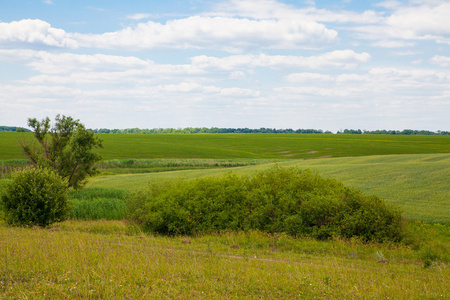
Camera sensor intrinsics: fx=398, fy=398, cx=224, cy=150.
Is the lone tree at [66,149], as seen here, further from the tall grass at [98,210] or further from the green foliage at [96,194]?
Result: the tall grass at [98,210]

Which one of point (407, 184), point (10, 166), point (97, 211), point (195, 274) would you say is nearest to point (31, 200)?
point (97, 211)

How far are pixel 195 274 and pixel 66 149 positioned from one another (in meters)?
30.7

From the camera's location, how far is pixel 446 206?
2519cm

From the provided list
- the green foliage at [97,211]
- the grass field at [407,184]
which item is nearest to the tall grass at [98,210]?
the green foliage at [97,211]

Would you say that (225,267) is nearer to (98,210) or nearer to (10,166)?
(98,210)

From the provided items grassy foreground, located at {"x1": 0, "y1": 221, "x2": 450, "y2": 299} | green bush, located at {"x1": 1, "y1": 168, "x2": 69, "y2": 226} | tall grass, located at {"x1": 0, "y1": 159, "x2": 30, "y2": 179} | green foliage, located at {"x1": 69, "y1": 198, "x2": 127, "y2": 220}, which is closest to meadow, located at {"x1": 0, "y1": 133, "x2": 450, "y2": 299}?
grassy foreground, located at {"x1": 0, "y1": 221, "x2": 450, "y2": 299}

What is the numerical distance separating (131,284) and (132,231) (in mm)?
11824

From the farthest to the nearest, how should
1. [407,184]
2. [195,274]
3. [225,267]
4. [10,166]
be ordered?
[10,166] → [407,184] → [225,267] → [195,274]

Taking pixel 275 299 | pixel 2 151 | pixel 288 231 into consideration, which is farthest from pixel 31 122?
pixel 2 151

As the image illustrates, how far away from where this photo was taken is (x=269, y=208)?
20.4m

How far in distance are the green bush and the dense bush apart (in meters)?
4.26

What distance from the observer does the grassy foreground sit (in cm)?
858

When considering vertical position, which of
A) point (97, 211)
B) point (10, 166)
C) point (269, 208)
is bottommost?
point (97, 211)

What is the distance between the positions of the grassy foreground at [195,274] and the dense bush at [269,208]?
3.59 meters
